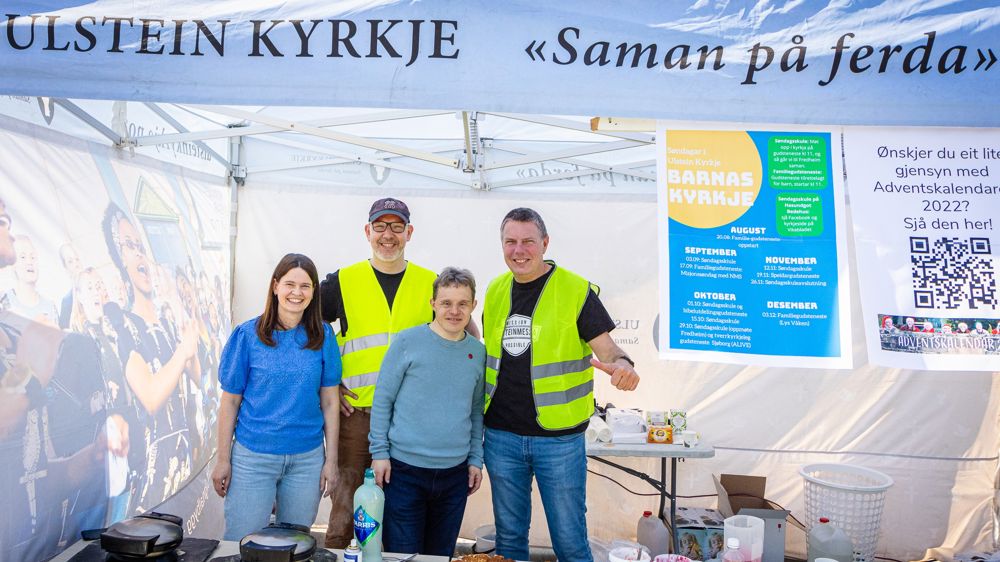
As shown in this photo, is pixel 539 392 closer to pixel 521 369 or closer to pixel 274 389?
pixel 521 369

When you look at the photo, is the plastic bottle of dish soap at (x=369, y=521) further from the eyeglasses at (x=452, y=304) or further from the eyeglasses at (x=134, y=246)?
the eyeglasses at (x=134, y=246)

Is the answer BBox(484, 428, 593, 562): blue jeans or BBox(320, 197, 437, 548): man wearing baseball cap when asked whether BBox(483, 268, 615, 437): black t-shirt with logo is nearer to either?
BBox(484, 428, 593, 562): blue jeans

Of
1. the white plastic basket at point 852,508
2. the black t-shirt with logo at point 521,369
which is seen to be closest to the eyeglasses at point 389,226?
the black t-shirt with logo at point 521,369

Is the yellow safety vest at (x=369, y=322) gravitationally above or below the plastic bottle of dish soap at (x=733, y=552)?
above

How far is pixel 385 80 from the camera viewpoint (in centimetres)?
168

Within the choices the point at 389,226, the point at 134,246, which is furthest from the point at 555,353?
the point at 134,246

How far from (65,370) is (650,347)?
11.8ft

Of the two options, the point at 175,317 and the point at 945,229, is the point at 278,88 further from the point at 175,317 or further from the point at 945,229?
the point at 175,317

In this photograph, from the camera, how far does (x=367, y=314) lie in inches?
113

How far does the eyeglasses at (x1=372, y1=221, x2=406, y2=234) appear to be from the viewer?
2850 mm

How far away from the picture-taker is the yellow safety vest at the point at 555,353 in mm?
2629

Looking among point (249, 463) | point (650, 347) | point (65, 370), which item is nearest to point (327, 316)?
point (249, 463)

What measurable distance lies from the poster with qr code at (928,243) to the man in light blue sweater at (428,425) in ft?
4.25

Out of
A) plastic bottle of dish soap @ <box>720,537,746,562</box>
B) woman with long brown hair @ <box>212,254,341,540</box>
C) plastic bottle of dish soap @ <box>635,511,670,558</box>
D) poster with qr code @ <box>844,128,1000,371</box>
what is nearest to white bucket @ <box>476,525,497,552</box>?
plastic bottle of dish soap @ <box>635,511,670,558</box>
